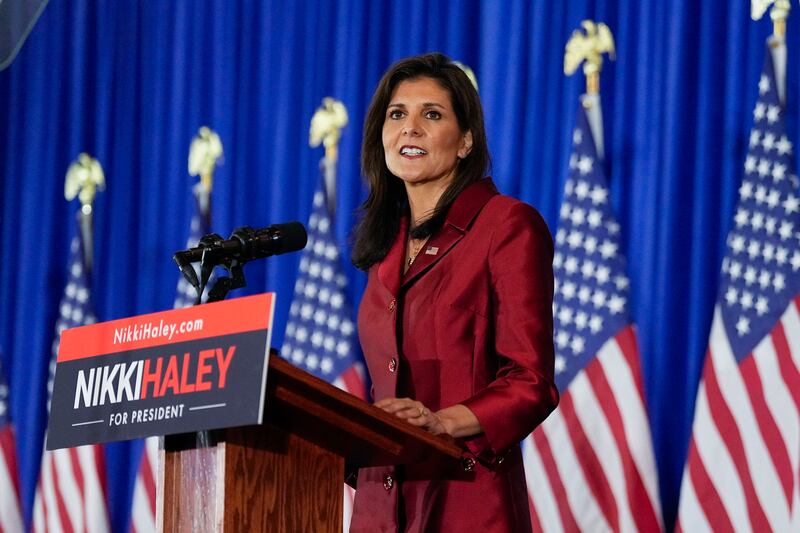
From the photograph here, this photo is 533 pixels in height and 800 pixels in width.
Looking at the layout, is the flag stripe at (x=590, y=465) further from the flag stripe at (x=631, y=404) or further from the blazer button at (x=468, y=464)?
the blazer button at (x=468, y=464)

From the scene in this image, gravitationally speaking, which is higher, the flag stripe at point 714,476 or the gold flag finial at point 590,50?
the gold flag finial at point 590,50

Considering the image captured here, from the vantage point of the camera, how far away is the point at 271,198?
4629 millimetres

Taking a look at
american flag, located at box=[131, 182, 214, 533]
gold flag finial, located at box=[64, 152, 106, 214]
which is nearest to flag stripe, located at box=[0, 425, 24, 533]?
american flag, located at box=[131, 182, 214, 533]

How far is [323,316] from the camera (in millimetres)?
4406

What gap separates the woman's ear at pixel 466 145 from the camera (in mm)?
2324

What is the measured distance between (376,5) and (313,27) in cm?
31

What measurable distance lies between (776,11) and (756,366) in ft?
3.64

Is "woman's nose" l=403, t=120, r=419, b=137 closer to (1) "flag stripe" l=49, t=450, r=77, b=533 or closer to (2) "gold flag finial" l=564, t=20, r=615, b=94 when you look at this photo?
(2) "gold flag finial" l=564, t=20, r=615, b=94

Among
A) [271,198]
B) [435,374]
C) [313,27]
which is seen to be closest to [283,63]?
[313,27]

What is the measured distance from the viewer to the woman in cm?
187

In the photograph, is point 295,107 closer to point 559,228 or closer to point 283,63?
point 283,63

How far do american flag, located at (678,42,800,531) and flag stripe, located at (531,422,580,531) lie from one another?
1.18 ft

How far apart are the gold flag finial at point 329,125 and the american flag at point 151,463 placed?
567mm

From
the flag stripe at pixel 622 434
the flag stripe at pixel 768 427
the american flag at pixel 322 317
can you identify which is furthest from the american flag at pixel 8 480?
the flag stripe at pixel 768 427
